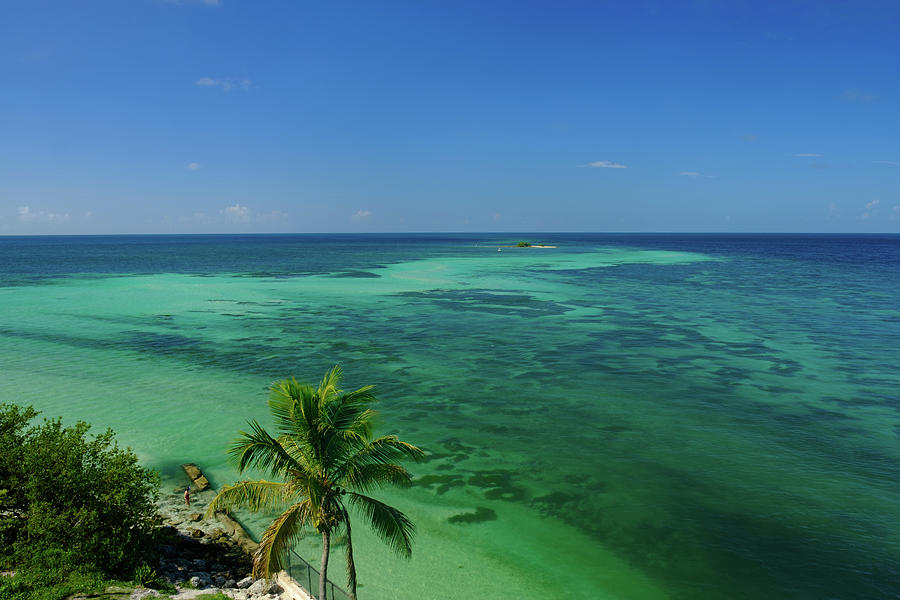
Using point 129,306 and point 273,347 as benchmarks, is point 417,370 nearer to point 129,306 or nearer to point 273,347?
point 273,347

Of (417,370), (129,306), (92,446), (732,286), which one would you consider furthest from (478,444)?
(732,286)

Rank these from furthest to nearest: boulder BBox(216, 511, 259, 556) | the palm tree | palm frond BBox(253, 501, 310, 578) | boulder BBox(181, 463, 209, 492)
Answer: boulder BBox(181, 463, 209, 492) → boulder BBox(216, 511, 259, 556) → the palm tree → palm frond BBox(253, 501, 310, 578)

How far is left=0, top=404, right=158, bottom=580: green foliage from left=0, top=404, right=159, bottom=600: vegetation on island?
24mm

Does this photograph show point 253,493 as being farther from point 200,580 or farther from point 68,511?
point 68,511

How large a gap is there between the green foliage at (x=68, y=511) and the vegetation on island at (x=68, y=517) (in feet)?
0.08

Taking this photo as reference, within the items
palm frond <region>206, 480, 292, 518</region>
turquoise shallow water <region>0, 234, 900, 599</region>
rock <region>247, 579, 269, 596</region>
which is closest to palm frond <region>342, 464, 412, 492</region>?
palm frond <region>206, 480, 292, 518</region>

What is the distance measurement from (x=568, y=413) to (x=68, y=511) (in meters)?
24.5

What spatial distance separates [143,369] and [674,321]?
2005 inches

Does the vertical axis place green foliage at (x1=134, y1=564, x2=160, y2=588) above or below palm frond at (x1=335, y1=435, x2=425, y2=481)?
below

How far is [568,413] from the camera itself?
32.3 m

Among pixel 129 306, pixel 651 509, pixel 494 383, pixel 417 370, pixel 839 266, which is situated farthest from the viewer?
pixel 839 266

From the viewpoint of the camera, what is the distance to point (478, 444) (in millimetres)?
28375

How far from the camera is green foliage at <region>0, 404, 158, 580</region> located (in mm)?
15734

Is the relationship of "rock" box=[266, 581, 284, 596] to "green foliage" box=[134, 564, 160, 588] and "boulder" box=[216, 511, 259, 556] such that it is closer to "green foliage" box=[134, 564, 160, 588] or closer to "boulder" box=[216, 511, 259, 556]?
"boulder" box=[216, 511, 259, 556]
